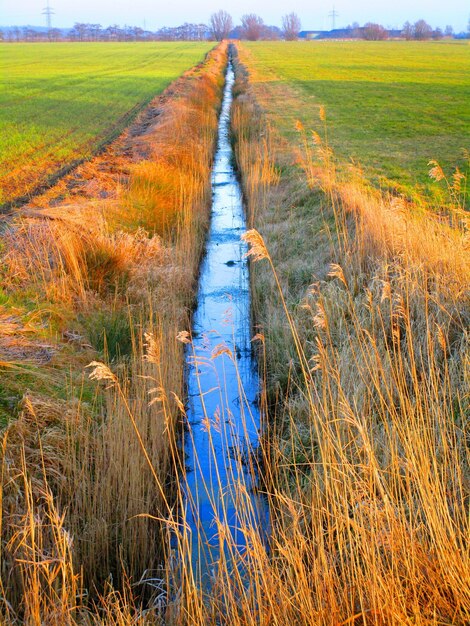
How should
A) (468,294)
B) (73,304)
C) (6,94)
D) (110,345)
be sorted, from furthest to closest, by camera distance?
1. (6,94)
2. (73,304)
3. (110,345)
4. (468,294)

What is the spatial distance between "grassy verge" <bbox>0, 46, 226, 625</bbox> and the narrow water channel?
0.88 ft

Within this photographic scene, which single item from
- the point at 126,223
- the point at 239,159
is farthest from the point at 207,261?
the point at 239,159

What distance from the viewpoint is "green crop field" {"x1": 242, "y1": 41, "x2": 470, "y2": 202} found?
14.6 meters

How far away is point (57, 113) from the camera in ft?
72.8

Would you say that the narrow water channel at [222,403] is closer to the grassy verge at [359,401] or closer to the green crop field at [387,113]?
the grassy verge at [359,401]

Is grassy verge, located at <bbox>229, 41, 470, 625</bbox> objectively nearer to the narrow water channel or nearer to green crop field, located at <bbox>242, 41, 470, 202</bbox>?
the narrow water channel

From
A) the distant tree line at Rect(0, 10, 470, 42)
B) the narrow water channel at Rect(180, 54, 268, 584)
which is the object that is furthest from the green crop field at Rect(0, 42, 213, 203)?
the distant tree line at Rect(0, 10, 470, 42)

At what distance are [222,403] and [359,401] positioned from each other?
1057 mm

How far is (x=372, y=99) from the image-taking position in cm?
2766

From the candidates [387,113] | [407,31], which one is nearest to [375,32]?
[407,31]

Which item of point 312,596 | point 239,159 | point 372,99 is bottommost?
point 312,596

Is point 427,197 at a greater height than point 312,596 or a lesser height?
greater

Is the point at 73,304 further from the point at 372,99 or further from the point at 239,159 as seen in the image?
the point at 372,99

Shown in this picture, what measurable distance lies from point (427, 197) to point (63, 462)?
8.73 meters
